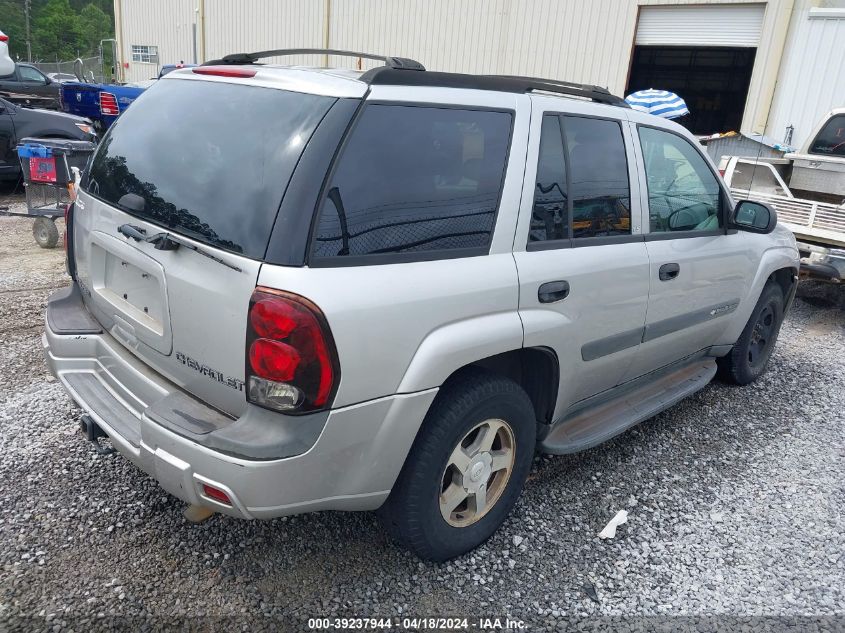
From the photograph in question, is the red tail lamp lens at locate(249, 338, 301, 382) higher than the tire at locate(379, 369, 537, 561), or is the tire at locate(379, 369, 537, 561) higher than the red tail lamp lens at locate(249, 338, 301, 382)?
the red tail lamp lens at locate(249, 338, 301, 382)

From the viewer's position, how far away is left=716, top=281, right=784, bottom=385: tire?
4.64m

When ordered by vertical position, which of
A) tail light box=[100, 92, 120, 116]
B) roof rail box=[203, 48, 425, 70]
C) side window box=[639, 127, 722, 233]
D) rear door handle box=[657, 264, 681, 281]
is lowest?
tail light box=[100, 92, 120, 116]

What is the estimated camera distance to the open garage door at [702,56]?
1252 centimetres

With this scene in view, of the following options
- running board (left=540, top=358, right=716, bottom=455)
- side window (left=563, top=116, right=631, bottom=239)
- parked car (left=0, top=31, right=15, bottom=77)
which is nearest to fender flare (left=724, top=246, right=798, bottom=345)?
running board (left=540, top=358, right=716, bottom=455)

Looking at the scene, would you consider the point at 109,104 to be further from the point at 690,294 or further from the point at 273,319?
the point at 273,319

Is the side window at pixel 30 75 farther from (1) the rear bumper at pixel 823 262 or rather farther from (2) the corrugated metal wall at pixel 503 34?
(1) the rear bumper at pixel 823 262

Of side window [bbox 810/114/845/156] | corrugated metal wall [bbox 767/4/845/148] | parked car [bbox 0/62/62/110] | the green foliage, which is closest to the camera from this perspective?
side window [bbox 810/114/845/156]

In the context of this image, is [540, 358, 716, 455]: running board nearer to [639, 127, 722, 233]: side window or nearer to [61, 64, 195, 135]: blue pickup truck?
[639, 127, 722, 233]: side window

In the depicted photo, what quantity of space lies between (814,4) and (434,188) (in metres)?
12.1

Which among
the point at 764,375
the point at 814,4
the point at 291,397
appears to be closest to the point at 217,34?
the point at 814,4

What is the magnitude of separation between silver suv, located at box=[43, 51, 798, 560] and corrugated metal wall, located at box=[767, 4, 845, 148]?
10.3 m

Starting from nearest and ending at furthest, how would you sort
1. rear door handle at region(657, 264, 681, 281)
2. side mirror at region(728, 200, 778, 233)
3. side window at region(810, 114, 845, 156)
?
rear door handle at region(657, 264, 681, 281) < side mirror at region(728, 200, 778, 233) < side window at region(810, 114, 845, 156)

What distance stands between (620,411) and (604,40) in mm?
12499

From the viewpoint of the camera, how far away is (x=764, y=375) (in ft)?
17.1
